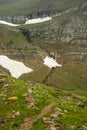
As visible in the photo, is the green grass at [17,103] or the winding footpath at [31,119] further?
the green grass at [17,103]

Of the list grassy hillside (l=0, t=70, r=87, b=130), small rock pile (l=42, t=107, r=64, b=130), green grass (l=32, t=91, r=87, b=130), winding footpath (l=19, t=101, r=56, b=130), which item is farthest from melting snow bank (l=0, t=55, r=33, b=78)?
small rock pile (l=42, t=107, r=64, b=130)

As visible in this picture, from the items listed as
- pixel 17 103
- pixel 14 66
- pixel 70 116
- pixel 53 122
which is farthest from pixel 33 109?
pixel 14 66

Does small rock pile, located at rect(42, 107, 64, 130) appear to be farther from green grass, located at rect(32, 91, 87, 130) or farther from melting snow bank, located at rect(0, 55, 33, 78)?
melting snow bank, located at rect(0, 55, 33, 78)

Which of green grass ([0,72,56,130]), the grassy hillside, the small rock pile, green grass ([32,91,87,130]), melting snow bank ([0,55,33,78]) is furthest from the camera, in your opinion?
melting snow bank ([0,55,33,78])

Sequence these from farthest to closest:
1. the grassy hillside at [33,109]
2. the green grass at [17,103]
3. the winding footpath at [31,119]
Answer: the green grass at [17,103]
the winding footpath at [31,119]
the grassy hillside at [33,109]

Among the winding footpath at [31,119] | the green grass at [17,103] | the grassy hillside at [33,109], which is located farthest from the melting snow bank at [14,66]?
the winding footpath at [31,119]

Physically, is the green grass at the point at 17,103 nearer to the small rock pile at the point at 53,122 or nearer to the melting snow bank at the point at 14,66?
the small rock pile at the point at 53,122

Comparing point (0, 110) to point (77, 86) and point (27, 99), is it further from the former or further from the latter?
point (77, 86)

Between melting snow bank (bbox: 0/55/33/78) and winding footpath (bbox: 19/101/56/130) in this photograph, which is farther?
melting snow bank (bbox: 0/55/33/78)

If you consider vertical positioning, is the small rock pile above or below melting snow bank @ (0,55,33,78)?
below
